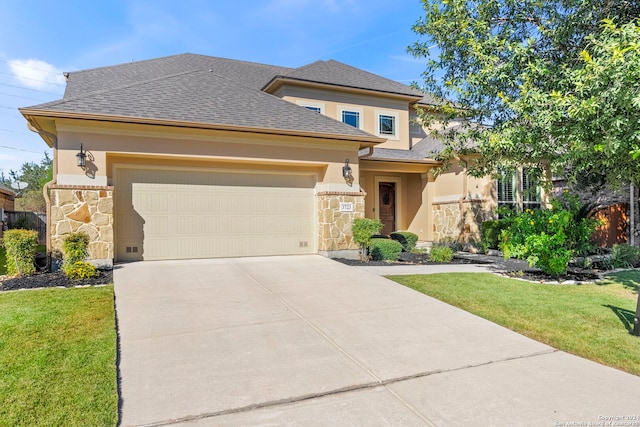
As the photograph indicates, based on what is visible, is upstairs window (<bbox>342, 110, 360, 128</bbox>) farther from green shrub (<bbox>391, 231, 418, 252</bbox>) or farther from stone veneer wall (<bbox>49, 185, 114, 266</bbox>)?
stone veneer wall (<bbox>49, 185, 114, 266</bbox>)

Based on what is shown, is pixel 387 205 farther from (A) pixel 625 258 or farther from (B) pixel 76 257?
(B) pixel 76 257

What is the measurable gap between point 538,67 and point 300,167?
586cm

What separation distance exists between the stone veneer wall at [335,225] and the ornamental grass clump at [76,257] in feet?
17.5

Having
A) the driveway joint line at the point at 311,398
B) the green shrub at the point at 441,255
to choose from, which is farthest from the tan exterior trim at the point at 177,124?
the driveway joint line at the point at 311,398

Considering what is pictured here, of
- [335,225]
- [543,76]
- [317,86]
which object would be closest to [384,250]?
[335,225]

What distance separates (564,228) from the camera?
8.07m

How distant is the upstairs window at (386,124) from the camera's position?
1429 cm

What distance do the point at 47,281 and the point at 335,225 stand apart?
641 centimetres

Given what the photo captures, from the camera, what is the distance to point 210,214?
9.43 metres

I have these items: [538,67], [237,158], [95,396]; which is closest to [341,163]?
[237,158]

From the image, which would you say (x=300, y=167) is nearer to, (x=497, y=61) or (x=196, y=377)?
(x=497, y=61)

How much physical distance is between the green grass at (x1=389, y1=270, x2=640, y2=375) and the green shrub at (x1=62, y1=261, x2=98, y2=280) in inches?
233

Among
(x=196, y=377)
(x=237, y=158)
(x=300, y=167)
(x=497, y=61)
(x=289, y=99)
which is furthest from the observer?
(x=289, y=99)

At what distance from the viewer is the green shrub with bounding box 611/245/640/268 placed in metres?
9.81
